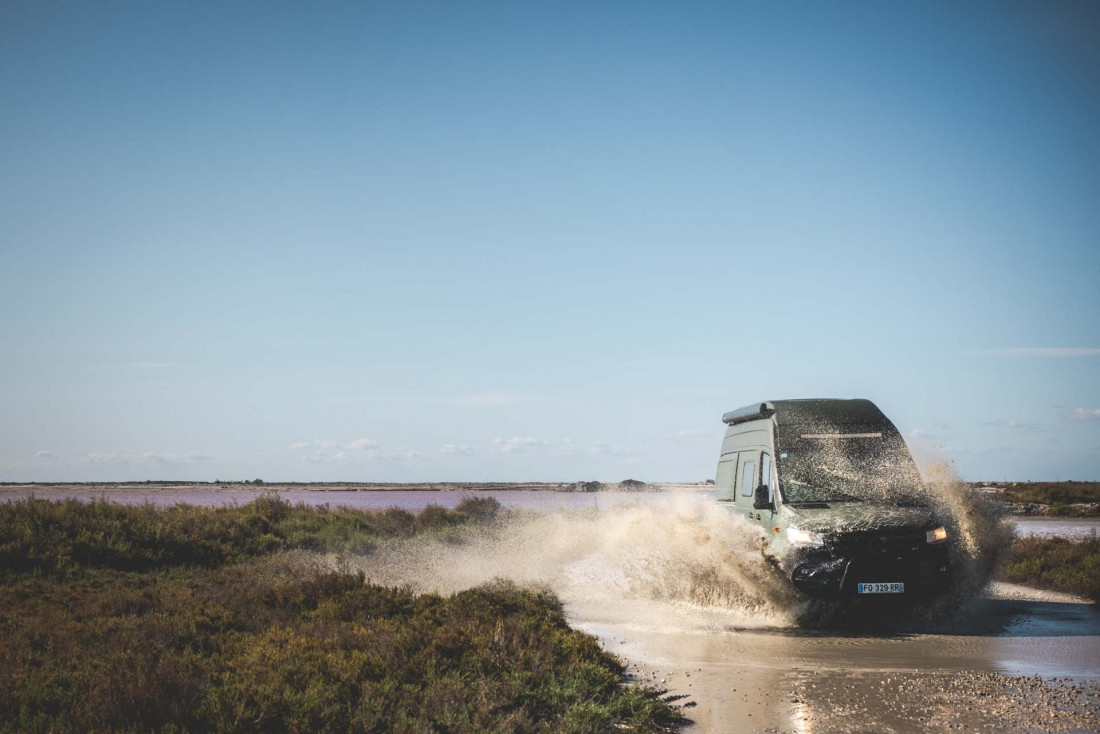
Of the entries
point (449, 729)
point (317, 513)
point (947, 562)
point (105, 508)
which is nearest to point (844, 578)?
point (947, 562)

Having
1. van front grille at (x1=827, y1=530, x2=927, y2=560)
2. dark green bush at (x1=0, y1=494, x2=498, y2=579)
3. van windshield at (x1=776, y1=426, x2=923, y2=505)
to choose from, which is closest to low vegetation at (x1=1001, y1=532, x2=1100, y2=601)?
van windshield at (x1=776, y1=426, x2=923, y2=505)

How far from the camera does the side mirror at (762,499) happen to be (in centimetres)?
1184

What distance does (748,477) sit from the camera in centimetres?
1327

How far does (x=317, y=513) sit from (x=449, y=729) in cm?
2487

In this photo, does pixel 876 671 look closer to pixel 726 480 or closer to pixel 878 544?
pixel 878 544

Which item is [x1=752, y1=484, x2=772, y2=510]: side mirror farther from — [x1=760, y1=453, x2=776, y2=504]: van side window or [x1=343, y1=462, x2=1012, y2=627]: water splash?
[x1=343, y1=462, x2=1012, y2=627]: water splash

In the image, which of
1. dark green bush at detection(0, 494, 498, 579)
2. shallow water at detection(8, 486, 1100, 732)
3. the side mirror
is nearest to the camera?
shallow water at detection(8, 486, 1100, 732)

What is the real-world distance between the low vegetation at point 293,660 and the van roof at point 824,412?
15.5ft

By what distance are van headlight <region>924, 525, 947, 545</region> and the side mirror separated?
7.07 ft

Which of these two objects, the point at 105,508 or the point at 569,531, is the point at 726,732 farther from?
the point at 569,531

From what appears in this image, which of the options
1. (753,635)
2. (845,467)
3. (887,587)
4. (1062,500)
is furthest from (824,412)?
(1062,500)

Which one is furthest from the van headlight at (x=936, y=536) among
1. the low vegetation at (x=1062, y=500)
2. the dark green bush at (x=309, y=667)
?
the low vegetation at (x=1062, y=500)

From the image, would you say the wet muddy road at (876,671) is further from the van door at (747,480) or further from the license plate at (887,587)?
the van door at (747,480)

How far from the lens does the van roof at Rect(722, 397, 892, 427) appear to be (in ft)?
41.2
